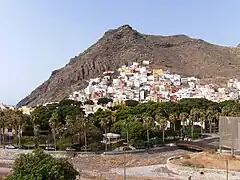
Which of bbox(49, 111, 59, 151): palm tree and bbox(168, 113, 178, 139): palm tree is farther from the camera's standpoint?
bbox(168, 113, 178, 139): palm tree

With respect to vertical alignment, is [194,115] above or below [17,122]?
above

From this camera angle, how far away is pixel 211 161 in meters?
48.8

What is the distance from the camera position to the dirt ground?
154ft

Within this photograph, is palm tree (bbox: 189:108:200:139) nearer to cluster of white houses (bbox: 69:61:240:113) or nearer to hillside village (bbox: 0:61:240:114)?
cluster of white houses (bbox: 69:61:240:113)

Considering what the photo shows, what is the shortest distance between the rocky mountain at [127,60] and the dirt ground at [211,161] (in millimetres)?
106640

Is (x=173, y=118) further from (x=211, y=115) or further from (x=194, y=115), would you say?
(x=211, y=115)

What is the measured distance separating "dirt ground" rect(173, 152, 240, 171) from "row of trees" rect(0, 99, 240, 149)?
11685 mm

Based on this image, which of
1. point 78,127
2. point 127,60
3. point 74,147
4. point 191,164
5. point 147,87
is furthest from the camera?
point 127,60

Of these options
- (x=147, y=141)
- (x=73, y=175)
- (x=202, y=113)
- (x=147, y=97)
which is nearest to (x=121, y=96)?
(x=147, y=97)

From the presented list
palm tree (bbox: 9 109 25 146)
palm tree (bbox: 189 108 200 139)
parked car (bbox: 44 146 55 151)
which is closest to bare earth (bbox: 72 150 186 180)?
parked car (bbox: 44 146 55 151)

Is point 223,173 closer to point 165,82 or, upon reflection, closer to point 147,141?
point 147,141

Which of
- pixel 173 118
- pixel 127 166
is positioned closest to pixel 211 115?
pixel 173 118

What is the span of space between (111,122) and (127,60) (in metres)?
107

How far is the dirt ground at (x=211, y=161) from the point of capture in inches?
1853
